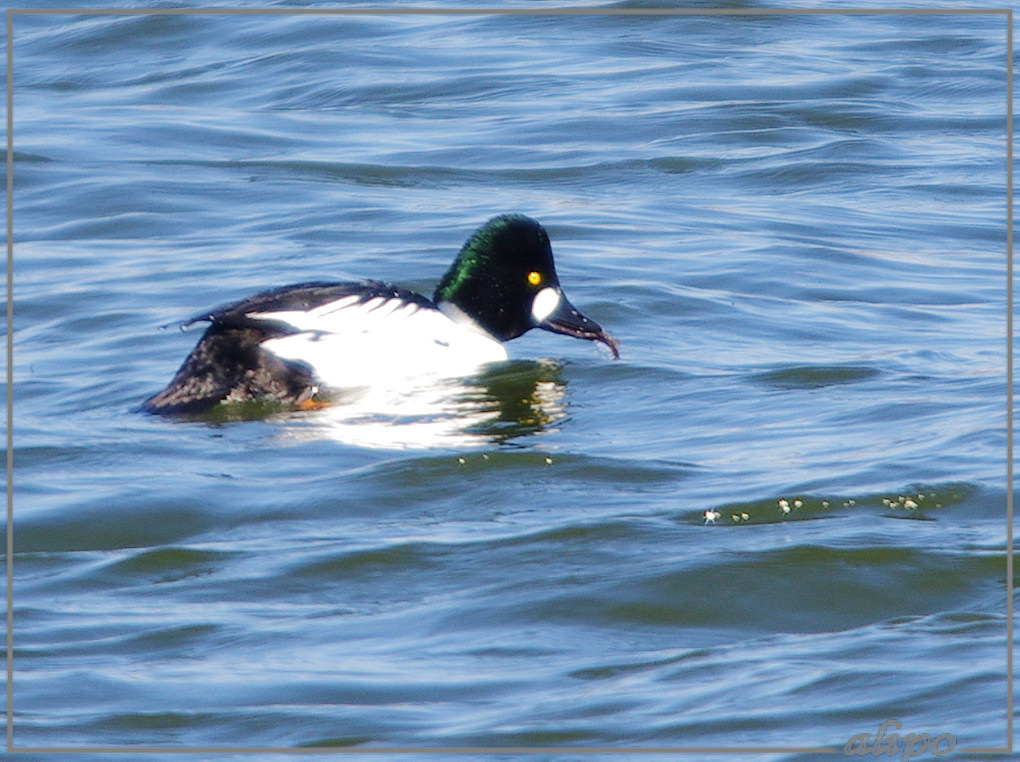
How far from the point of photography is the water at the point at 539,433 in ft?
14.9

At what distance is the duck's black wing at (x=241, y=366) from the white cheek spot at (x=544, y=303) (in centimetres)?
123

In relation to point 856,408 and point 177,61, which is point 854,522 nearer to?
point 856,408

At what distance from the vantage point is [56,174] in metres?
12.2

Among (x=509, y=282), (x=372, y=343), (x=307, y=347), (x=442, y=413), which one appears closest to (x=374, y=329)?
(x=372, y=343)

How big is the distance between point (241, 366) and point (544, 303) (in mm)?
1688

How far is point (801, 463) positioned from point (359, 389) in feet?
6.97

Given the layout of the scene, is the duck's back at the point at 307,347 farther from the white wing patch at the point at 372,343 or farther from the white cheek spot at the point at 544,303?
the white cheek spot at the point at 544,303

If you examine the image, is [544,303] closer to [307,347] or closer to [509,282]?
[509,282]

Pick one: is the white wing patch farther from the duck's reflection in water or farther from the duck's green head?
the duck's green head

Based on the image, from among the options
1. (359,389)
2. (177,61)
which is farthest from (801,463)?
→ (177,61)

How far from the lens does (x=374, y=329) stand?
7.59 m

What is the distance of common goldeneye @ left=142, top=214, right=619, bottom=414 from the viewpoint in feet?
23.9

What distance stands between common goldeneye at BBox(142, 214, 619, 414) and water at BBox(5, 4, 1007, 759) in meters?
0.22

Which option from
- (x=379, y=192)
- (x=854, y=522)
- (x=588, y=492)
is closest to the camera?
(x=854, y=522)
